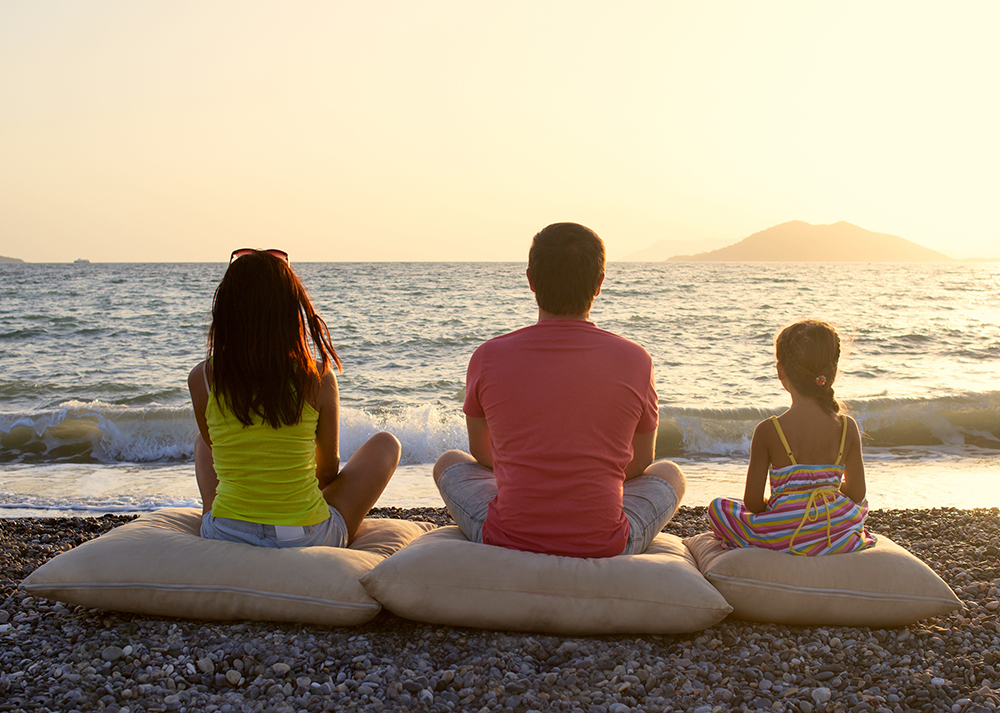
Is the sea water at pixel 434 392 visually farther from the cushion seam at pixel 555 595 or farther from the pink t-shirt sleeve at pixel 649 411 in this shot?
the cushion seam at pixel 555 595

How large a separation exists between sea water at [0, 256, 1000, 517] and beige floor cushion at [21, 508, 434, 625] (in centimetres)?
216

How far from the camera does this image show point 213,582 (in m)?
2.69

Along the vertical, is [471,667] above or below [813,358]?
below

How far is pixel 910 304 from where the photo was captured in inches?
1016

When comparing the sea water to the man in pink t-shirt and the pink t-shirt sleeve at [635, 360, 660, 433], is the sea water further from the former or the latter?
→ the man in pink t-shirt

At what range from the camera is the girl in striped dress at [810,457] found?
2.87 m

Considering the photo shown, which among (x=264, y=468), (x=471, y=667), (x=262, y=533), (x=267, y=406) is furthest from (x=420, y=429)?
(x=471, y=667)

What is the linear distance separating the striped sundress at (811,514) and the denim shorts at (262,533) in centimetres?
191

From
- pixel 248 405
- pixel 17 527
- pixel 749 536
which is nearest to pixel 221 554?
pixel 248 405

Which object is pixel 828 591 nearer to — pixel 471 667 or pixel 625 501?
pixel 625 501

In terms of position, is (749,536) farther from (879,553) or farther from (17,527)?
(17,527)

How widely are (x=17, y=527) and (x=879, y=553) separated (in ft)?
15.9

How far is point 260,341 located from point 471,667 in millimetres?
1442

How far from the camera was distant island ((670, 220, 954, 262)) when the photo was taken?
11406 cm
